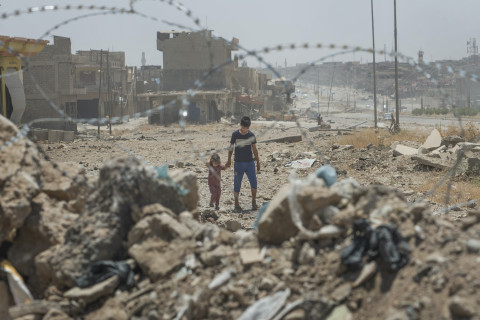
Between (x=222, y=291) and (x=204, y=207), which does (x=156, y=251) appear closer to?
(x=222, y=291)

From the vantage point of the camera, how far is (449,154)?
13.5m

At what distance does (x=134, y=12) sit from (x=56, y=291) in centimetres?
219

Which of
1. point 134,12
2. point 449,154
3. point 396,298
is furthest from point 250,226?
point 449,154

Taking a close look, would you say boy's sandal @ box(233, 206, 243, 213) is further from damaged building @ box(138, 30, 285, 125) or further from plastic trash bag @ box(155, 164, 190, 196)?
damaged building @ box(138, 30, 285, 125)

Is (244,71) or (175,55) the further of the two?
(244,71)

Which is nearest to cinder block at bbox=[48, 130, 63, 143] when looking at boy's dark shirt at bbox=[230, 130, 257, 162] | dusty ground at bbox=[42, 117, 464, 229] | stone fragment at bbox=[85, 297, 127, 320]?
dusty ground at bbox=[42, 117, 464, 229]

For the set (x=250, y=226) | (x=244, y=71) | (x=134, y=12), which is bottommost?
(x=250, y=226)

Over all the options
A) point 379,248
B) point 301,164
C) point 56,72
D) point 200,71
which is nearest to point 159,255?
point 379,248

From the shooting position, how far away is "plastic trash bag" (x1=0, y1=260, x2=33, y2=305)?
4449 millimetres

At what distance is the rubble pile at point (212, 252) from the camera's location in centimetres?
347

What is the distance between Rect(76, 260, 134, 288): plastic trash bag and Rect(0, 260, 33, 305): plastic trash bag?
0.55 meters

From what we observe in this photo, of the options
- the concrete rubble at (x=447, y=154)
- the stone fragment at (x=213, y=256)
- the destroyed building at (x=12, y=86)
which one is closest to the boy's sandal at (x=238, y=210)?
the concrete rubble at (x=447, y=154)

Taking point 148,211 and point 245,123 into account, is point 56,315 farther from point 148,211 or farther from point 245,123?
point 245,123

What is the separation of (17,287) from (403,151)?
1179cm
